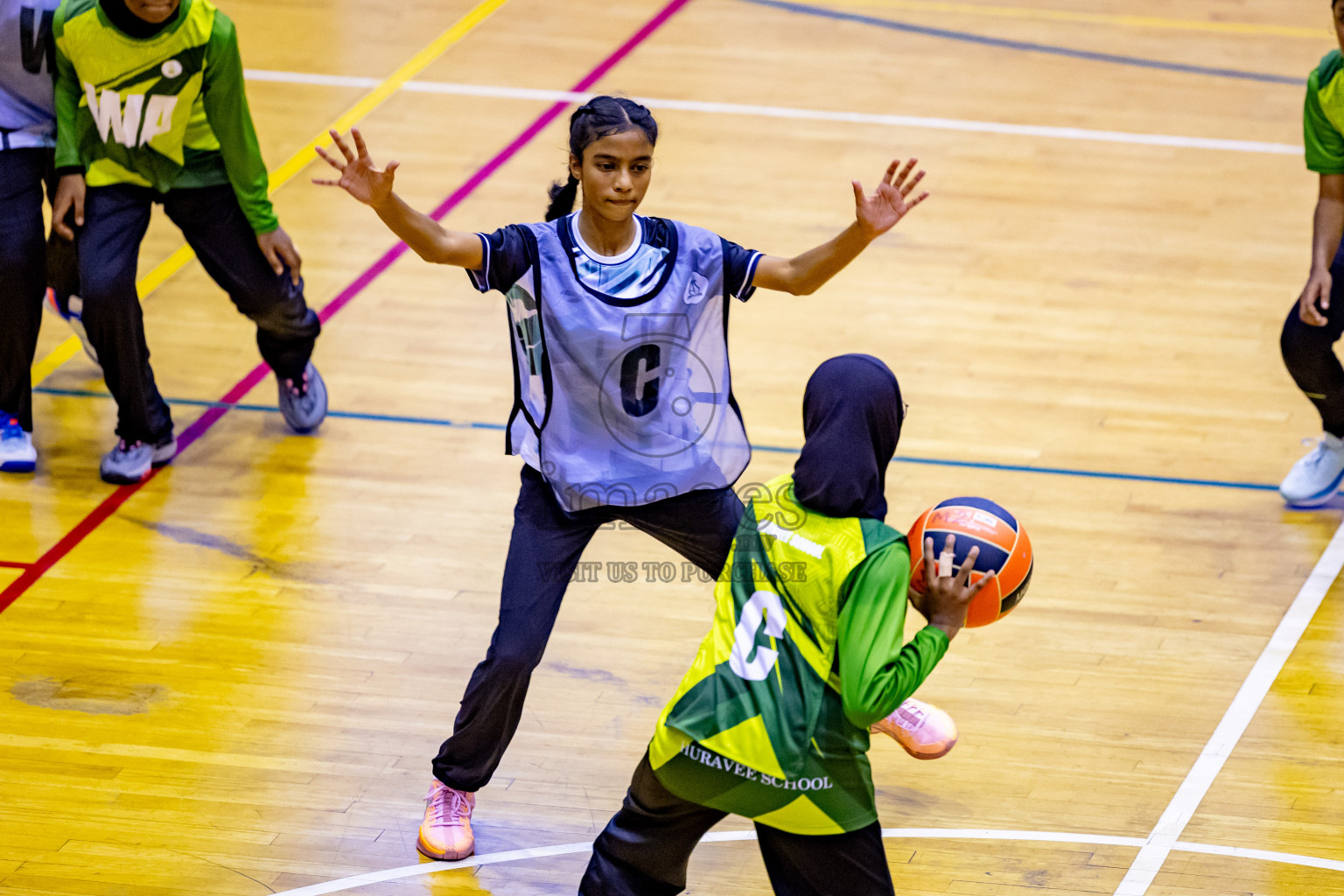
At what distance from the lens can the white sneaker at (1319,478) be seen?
18.3 ft

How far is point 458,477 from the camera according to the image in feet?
19.0

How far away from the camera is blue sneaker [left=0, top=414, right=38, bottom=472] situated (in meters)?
5.77

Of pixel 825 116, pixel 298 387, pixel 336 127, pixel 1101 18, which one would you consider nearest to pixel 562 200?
Answer: pixel 298 387

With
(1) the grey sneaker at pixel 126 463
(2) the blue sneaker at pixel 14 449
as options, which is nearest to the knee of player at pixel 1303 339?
(1) the grey sneaker at pixel 126 463

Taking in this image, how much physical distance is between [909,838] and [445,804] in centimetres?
116

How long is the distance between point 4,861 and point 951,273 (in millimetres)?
4692

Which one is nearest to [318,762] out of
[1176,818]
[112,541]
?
[112,541]

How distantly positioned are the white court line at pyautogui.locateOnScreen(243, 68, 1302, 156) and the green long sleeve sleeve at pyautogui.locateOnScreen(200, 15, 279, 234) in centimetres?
354

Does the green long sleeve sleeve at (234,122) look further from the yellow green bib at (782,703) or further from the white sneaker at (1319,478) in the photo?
the white sneaker at (1319,478)

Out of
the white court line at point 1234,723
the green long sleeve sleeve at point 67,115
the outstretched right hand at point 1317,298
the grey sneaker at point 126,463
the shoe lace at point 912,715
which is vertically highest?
the green long sleeve sleeve at point 67,115

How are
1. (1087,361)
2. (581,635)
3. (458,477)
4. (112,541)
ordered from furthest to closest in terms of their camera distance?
1. (1087,361)
2. (458,477)
3. (112,541)
4. (581,635)

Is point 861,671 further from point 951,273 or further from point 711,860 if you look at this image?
point 951,273

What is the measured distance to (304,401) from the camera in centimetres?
599

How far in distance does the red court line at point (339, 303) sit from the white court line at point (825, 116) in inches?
16.3
